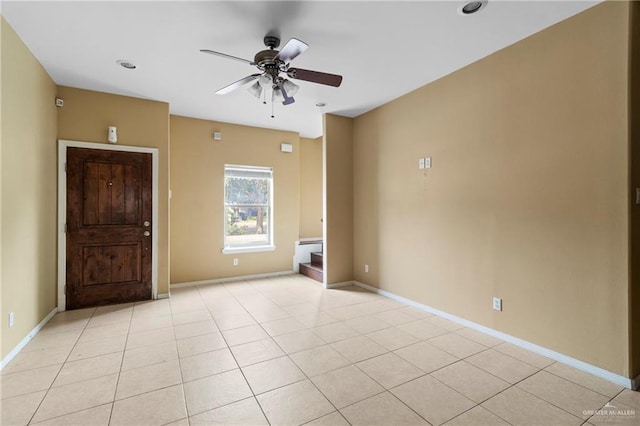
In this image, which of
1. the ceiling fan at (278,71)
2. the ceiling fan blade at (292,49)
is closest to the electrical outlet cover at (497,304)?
the ceiling fan at (278,71)

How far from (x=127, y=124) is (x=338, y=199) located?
3242 mm

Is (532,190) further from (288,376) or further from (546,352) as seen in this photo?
(288,376)

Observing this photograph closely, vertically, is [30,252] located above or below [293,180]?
below

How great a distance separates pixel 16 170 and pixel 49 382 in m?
1.87

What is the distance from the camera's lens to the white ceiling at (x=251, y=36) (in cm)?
239

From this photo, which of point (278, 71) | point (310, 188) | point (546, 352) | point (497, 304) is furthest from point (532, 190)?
point (310, 188)

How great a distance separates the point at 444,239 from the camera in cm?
364

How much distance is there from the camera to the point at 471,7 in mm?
2367

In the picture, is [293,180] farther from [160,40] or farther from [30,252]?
[30,252]

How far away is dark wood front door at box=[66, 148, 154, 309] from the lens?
12.9 ft

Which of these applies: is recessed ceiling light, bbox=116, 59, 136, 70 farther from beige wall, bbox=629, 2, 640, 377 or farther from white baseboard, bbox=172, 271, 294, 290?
beige wall, bbox=629, 2, 640, 377

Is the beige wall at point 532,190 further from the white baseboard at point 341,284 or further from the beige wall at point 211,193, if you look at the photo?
the beige wall at point 211,193

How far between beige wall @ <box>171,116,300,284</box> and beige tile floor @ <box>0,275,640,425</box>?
1.63 metres

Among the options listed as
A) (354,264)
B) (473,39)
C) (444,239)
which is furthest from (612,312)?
(354,264)
